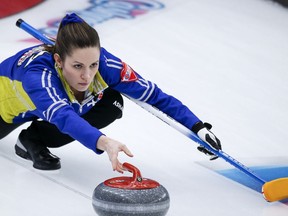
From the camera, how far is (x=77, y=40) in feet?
8.96

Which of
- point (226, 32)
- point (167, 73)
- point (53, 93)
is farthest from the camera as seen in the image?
point (226, 32)

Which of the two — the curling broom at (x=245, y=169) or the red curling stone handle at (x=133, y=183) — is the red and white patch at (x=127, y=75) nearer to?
the curling broom at (x=245, y=169)

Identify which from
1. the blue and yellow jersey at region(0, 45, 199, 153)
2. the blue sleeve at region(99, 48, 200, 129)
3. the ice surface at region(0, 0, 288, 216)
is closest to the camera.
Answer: the blue and yellow jersey at region(0, 45, 199, 153)

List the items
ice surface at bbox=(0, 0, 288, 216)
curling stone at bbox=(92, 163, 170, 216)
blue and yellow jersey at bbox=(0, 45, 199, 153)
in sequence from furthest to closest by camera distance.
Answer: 1. ice surface at bbox=(0, 0, 288, 216)
2. blue and yellow jersey at bbox=(0, 45, 199, 153)
3. curling stone at bbox=(92, 163, 170, 216)

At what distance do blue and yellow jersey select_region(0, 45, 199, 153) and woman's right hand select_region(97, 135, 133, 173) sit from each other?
8 centimetres

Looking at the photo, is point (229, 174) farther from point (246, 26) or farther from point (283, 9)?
point (283, 9)

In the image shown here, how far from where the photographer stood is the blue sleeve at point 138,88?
10.00ft

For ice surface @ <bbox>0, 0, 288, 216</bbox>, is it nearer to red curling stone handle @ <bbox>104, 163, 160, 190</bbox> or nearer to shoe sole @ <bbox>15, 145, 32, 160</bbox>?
shoe sole @ <bbox>15, 145, 32, 160</bbox>

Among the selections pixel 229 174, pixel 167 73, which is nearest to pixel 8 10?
pixel 167 73

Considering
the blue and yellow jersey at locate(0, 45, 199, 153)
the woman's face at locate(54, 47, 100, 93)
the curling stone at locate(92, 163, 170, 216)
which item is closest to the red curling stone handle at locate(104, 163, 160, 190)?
the curling stone at locate(92, 163, 170, 216)

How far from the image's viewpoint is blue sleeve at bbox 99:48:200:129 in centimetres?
305

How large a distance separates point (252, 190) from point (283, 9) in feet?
8.58

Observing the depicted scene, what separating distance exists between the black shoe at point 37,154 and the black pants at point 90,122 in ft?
0.12

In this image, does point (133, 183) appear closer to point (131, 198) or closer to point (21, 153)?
point (131, 198)
